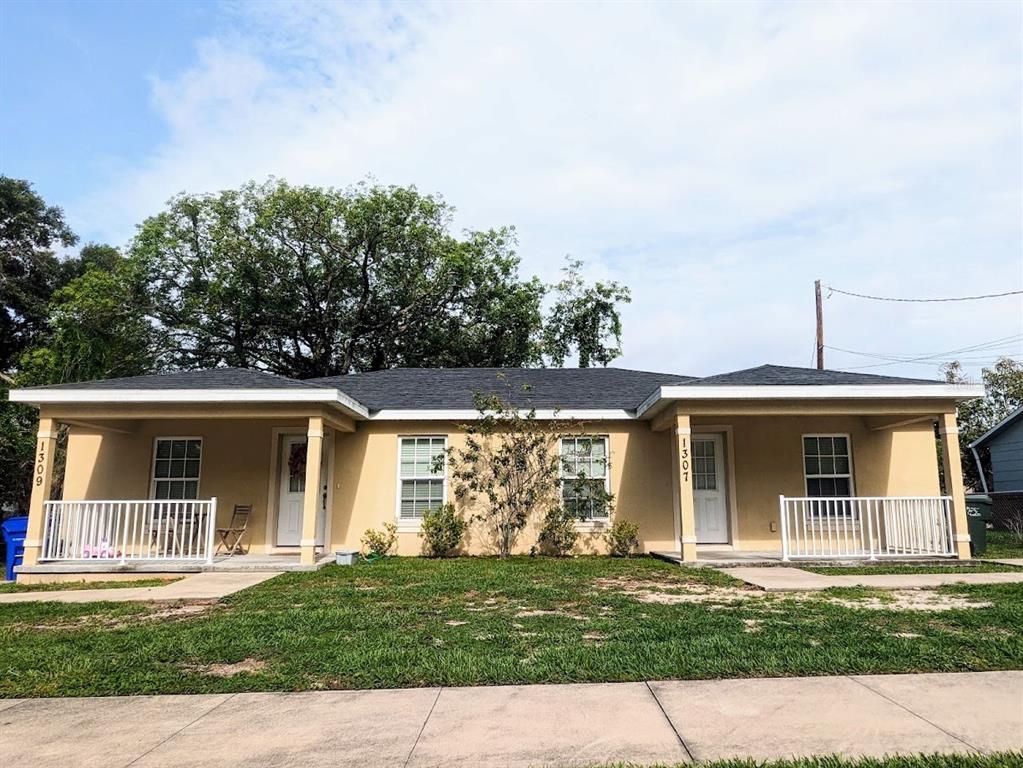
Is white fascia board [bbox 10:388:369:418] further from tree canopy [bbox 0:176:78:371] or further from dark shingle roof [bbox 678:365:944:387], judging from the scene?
tree canopy [bbox 0:176:78:371]

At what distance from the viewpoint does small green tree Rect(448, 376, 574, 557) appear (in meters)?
12.1

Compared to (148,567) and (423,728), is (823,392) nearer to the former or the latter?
(423,728)

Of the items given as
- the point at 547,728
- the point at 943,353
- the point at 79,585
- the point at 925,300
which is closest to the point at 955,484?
the point at 547,728

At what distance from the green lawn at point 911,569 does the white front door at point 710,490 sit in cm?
221

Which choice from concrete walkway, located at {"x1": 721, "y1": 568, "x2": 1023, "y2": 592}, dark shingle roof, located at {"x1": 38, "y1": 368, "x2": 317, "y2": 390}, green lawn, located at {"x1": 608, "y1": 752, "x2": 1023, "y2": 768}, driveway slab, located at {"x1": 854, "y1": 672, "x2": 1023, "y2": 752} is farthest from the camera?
dark shingle roof, located at {"x1": 38, "y1": 368, "x2": 317, "y2": 390}

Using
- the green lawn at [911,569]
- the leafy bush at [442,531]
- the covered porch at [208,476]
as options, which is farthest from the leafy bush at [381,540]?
the green lawn at [911,569]

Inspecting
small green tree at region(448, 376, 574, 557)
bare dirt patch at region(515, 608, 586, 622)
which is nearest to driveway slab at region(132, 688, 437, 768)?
bare dirt patch at region(515, 608, 586, 622)

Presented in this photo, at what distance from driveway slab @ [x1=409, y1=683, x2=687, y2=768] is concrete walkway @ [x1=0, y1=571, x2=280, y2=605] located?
4938 millimetres

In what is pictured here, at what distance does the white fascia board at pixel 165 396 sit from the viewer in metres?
10.1

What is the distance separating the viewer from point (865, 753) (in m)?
3.06

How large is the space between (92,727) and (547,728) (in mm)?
2399

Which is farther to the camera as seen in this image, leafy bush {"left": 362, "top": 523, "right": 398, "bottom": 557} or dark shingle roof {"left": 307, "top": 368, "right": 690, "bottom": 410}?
dark shingle roof {"left": 307, "top": 368, "right": 690, "bottom": 410}

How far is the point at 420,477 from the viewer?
483 inches

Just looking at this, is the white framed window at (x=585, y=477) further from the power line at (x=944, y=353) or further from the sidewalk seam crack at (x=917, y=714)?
the power line at (x=944, y=353)
